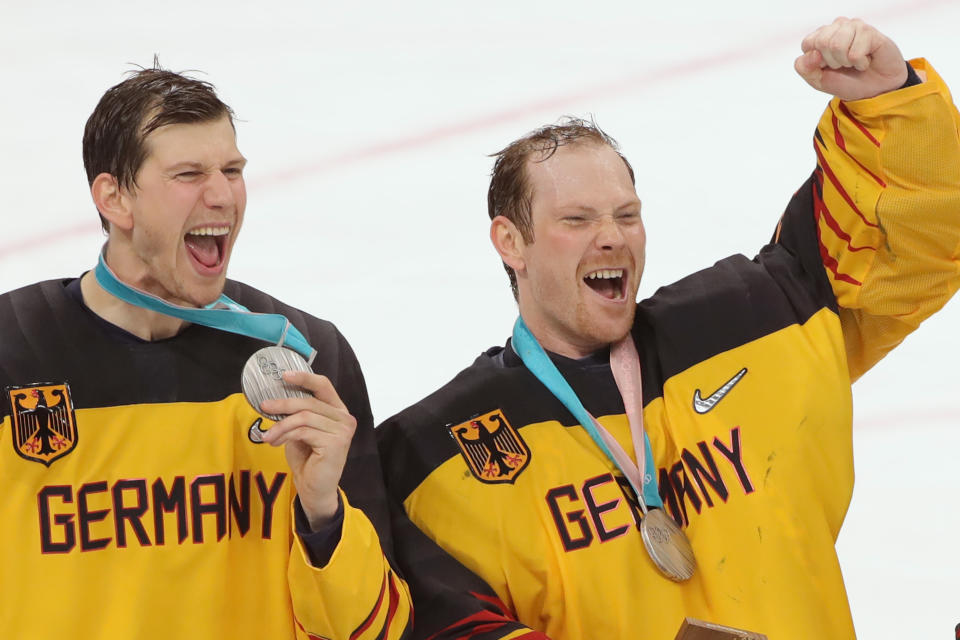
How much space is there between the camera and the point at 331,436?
2094 mm

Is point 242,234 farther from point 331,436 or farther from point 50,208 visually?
point 331,436

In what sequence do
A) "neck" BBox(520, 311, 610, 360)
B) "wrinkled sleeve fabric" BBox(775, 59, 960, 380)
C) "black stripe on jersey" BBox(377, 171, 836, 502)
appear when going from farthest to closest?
"neck" BBox(520, 311, 610, 360), "black stripe on jersey" BBox(377, 171, 836, 502), "wrinkled sleeve fabric" BBox(775, 59, 960, 380)

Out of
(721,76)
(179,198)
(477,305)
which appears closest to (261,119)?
(477,305)

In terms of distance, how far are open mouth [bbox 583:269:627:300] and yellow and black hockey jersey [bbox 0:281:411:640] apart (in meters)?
0.58

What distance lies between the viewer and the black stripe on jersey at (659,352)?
2537mm

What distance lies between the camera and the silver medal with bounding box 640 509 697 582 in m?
2.35

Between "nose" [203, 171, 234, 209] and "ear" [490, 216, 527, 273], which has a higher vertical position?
"nose" [203, 171, 234, 209]

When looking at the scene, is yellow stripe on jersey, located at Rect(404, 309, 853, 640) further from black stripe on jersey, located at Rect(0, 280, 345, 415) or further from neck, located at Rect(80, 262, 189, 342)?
neck, located at Rect(80, 262, 189, 342)

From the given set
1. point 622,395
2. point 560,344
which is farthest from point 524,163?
point 622,395

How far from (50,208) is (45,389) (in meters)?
1.70

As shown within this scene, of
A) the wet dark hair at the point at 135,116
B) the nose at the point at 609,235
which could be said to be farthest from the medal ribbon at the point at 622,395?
the wet dark hair at the point at 135,116

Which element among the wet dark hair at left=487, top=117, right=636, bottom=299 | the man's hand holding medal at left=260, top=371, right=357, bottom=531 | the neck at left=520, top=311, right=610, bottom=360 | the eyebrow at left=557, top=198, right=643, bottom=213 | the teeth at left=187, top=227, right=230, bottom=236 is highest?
the wet dark hair at left=487, top=117, right=636, bottom=299

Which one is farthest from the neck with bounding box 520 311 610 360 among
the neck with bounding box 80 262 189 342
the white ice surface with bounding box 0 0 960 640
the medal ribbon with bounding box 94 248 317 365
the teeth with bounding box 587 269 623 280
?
the white ice surface with bounding box 0 0 960 640

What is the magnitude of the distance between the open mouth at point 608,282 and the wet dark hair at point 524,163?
0.15 m
